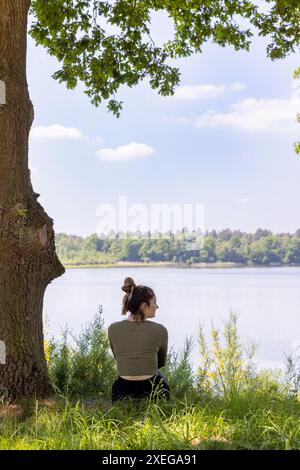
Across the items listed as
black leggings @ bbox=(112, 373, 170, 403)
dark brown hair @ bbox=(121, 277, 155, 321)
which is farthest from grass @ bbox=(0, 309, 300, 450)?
dark brown hair @ bbox=(121, 277, 155, 321)

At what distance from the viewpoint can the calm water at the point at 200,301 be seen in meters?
23.8

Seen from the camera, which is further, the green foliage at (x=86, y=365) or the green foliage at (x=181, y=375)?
the green foliage at (x=86, y=365)

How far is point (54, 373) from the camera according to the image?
722 centimetres

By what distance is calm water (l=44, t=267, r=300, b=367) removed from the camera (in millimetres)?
23828

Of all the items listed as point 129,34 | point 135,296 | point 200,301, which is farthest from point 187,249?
point 135,296

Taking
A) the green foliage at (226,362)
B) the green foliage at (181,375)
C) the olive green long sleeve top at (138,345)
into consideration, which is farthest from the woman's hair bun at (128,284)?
the green foliage at (226,362)

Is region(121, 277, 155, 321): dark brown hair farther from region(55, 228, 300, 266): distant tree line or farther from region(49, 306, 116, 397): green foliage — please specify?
region(55, 228, 300, 266): distant tree line

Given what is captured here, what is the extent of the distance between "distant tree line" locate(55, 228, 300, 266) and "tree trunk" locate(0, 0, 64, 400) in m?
21.8

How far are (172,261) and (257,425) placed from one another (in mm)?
27381

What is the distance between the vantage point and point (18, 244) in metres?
6.14

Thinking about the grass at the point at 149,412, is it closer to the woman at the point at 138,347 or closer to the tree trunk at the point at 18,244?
the woman at the point at 138,347

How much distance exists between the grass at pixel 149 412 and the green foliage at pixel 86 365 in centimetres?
1

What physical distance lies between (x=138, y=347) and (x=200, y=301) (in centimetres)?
2948

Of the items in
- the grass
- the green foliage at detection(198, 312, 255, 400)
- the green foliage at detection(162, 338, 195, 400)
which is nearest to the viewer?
the grass
